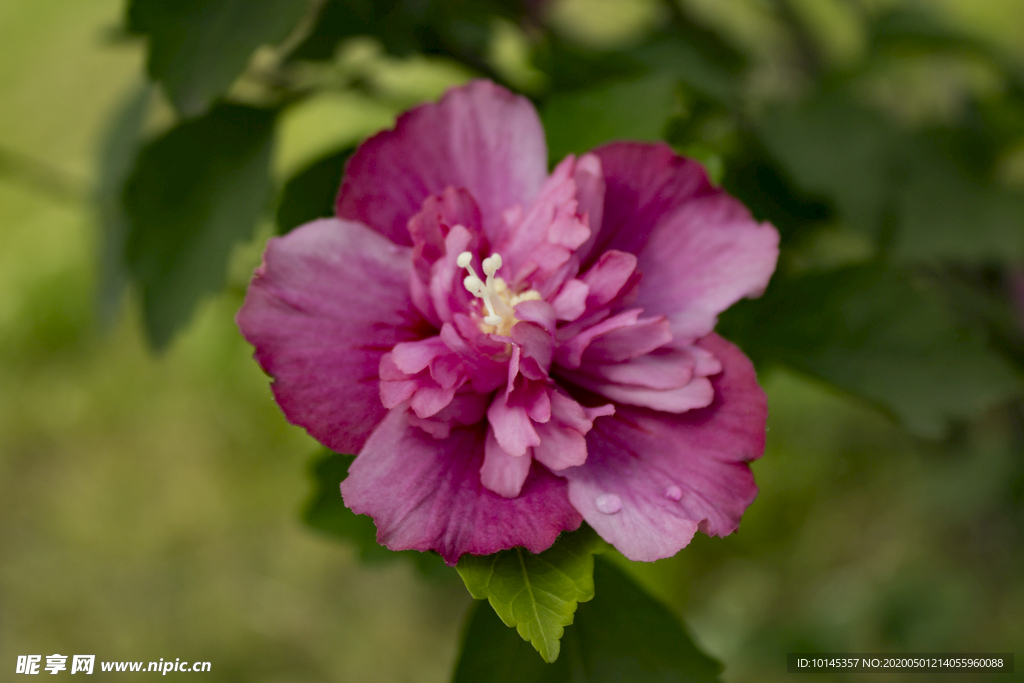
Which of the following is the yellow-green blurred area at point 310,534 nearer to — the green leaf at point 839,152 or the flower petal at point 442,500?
the green leaf at point 839,152

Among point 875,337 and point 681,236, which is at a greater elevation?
point 681,236

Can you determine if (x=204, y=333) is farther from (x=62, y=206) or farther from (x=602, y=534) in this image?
(x=602, y=534)

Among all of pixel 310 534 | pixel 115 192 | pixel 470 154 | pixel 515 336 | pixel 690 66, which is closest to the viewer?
pixel 515 336

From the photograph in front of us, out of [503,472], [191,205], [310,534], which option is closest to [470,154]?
→ [503,472]

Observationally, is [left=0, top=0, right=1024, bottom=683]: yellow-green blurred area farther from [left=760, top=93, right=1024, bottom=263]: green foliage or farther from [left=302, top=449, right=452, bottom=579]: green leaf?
[left=302, top=449, right=452, bottom=579]: green leaf

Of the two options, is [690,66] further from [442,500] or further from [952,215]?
[442,500]

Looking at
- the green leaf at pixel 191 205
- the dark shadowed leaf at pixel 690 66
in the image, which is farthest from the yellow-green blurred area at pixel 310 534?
the green leaf at pixel 191 205
